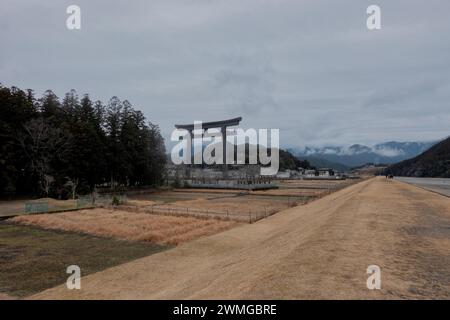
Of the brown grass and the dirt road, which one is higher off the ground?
the dirt road

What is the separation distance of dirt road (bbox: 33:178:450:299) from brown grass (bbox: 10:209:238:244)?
7.08ft

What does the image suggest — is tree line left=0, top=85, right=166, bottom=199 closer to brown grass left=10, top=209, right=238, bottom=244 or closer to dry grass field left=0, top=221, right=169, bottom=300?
brown grass left=10, top=209, right=238, bottom=244

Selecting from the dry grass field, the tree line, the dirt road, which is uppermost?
the tree line

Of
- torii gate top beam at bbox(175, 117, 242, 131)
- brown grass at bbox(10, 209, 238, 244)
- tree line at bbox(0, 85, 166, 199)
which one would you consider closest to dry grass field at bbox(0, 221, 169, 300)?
brown grass at bbox(10, 209, 238, 244)

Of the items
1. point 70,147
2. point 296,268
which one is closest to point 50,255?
point 296,268

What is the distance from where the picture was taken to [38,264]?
41.6 feet

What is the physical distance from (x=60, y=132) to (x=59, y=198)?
10.3 m

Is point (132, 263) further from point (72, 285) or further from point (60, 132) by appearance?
point (60, 132)

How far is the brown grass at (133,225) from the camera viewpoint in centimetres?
1759

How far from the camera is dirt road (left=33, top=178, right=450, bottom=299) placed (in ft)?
25.1

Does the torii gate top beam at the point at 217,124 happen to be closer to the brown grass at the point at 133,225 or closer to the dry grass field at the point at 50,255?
the brown grass at the point at 133,225

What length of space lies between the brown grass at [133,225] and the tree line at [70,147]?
16637 mm

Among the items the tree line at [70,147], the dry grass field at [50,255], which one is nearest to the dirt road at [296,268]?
the dry grass field at [50,255]
